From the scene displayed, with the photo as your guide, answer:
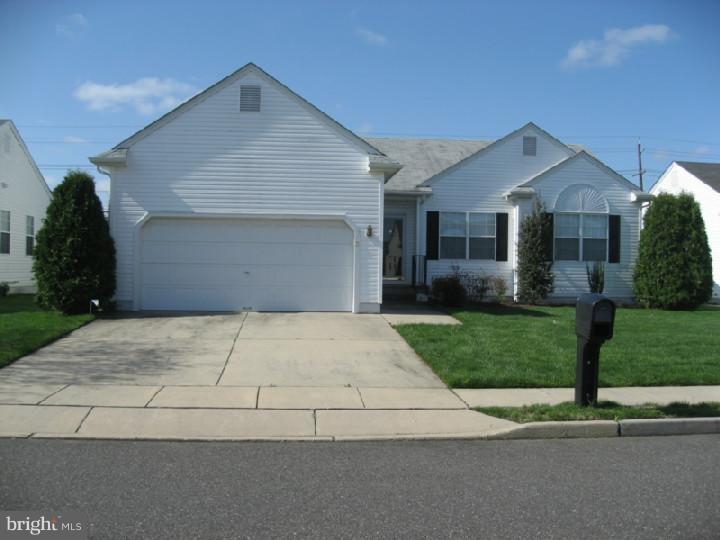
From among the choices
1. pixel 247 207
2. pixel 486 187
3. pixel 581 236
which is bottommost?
pixel 581 236

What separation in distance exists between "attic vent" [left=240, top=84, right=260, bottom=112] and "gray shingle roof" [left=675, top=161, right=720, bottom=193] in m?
20.2

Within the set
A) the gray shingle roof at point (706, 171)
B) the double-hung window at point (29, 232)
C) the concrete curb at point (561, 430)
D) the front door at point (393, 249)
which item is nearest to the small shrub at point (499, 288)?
the front door at point (393, 249)

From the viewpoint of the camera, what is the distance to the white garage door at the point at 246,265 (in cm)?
1497

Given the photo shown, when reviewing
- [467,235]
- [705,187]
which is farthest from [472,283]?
[705,187]

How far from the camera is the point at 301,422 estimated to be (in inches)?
273

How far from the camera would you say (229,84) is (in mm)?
15125

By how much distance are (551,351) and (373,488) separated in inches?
253

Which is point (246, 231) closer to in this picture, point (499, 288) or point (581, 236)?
point (499, 288)

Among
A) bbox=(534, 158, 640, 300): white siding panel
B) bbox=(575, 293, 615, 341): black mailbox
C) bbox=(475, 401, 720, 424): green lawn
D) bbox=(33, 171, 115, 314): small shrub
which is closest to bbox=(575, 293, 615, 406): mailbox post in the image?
bbox=(575, 293, 615, 341): black mailbox

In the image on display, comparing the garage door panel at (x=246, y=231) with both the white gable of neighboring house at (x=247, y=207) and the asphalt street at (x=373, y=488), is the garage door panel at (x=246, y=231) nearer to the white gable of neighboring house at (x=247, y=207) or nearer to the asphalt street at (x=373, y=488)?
the white gable of neighboring house at (x=247, y=207)

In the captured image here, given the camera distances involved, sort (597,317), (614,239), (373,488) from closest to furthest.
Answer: (373,488) < (597,317) < (614,239)

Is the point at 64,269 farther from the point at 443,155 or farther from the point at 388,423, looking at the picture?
the point at 443,155

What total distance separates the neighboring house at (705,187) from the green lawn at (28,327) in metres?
21.0

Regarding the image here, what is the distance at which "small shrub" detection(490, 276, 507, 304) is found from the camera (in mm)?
18391
